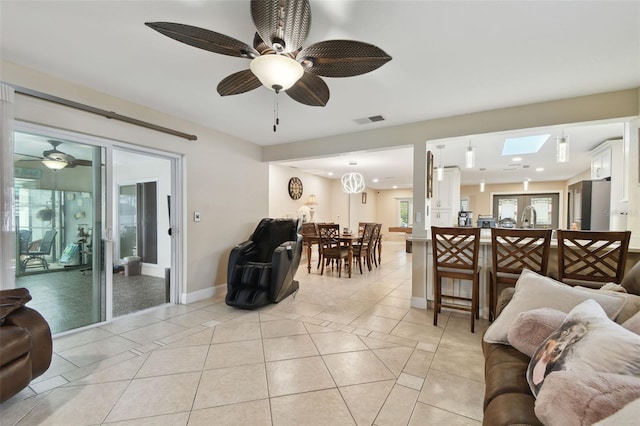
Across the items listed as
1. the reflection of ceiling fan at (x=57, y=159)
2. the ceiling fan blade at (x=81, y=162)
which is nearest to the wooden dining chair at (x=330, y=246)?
the ceiling fan blade at (x=81, y=162)

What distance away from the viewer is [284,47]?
1.50m

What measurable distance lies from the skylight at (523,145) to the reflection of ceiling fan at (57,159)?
5699 mm

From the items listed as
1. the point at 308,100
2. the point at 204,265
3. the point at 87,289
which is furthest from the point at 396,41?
the point at 87,289

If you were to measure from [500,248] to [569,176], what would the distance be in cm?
737

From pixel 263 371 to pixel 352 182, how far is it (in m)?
5.71

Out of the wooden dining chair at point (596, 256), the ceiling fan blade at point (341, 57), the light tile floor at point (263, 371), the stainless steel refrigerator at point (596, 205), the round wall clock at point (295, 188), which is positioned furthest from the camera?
the round wall clock at point (295, 188)

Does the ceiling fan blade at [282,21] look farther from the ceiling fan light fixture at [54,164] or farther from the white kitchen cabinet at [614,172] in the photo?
the white kitchen cabinet at [614,172]

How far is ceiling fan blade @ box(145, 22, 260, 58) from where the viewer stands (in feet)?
4.39

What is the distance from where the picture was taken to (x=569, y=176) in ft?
26.2

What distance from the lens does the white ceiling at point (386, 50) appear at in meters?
1.61

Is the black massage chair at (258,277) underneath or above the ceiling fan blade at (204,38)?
underneath

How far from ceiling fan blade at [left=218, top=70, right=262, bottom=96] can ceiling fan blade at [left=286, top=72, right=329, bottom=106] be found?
259 millimetres

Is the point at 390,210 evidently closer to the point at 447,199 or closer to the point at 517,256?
the point at 447,199

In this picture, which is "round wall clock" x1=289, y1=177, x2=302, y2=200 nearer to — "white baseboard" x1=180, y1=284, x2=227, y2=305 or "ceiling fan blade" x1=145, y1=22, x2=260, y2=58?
"white baseboard" x1=180, y1=284, x2=227, y2=305
